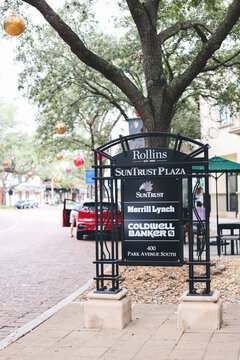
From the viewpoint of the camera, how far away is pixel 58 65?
63.3 feet

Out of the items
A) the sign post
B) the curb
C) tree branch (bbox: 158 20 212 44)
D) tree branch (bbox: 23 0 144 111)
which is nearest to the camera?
the curb

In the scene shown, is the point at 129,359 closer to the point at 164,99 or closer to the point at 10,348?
the point at 10,348

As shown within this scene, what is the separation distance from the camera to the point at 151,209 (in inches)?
247

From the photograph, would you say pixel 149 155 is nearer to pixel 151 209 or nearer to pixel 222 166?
pixel 151 209

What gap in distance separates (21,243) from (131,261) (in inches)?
520

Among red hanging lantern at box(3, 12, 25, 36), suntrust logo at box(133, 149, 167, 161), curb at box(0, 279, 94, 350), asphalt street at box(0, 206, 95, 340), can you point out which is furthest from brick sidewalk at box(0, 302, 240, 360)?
red hanging lantern at box(3, 12, 25, 36)

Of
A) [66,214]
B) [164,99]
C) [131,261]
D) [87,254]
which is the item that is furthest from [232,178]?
[131,261]

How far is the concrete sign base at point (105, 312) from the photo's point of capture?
6.00m

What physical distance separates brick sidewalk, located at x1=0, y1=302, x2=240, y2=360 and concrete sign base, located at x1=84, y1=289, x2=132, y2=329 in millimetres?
94

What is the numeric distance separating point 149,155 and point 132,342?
86.8 inches

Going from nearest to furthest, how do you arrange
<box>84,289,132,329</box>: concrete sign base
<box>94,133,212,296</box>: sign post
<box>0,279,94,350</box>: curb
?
<box>0,279,94,350</box>: curb
<box>84,289,132,329</box>: concrete sign base
<box>94,133,212,296</box>: sign post

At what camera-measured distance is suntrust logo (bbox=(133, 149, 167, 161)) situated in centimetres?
627

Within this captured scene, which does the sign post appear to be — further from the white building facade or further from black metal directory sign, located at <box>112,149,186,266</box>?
the white building facade

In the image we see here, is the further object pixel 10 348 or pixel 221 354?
pixel 10 348
